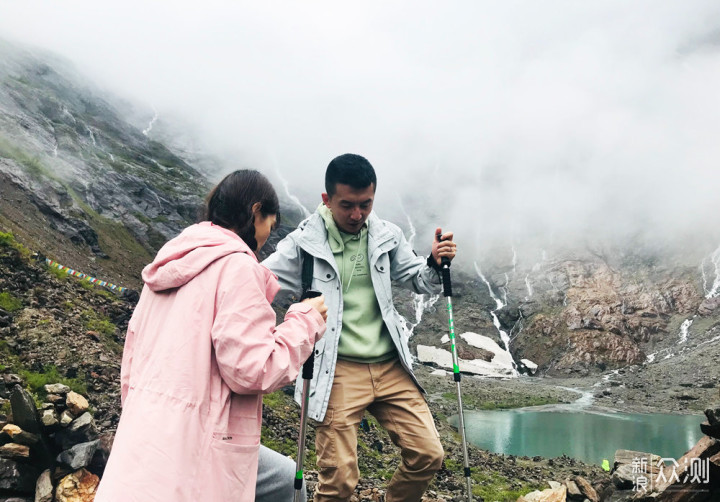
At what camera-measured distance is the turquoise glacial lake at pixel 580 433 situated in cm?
2849

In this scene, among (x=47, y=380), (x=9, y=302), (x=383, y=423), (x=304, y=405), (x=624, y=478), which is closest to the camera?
(x=304, y=405)

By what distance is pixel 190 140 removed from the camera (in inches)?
6201

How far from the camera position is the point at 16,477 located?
6098mm

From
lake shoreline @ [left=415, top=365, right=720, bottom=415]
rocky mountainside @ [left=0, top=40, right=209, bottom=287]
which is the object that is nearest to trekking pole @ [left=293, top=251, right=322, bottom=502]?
rocky mountainside @ [left=0, top=40, right=209, bottom=287]

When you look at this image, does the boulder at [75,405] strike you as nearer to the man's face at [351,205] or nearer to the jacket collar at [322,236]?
the jacket collar at [322,236]

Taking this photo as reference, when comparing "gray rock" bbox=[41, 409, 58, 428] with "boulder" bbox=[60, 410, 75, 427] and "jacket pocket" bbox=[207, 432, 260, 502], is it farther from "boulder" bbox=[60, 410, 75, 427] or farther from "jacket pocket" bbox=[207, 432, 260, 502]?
"jacket pocket" bbox=[207, 432, 260, 502]

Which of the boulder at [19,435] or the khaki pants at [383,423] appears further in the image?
the boulder at [19,435]

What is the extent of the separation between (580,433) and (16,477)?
1481 inches

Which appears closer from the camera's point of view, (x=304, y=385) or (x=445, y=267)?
(x=304, y=385)

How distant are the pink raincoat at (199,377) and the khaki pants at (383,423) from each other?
6.18 feet

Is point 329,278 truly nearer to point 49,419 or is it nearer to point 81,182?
point 49,419

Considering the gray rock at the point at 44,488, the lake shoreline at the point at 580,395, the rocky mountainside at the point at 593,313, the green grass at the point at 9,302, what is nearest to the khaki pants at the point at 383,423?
the gray rock at the point at 44,488

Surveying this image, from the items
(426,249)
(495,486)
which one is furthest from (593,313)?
(495,486)

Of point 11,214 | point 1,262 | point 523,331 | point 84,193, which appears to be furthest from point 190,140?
point 1,262
